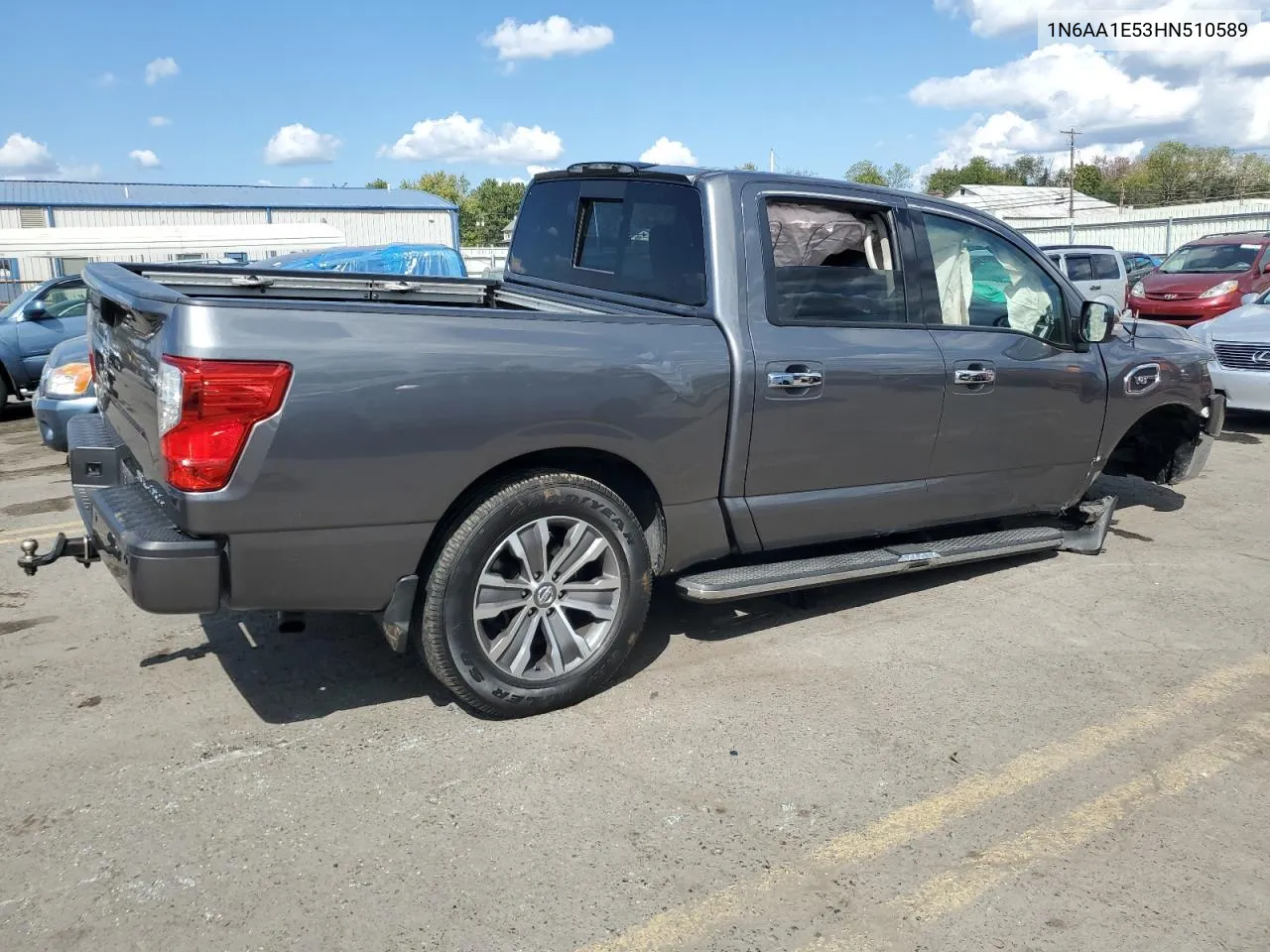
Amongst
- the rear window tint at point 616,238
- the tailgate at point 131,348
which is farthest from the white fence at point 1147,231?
the tailgate at point 131,348

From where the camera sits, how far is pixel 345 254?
12961 mm

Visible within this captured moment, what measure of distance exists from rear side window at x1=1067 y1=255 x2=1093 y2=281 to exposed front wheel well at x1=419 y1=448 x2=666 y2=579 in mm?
16051

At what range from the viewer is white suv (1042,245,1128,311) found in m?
18.0

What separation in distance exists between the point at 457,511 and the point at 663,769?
43.0 inches

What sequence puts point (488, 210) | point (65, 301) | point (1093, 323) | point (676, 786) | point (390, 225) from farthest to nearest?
1. point (488, 210)
2. point (390, 225)
3. point (65, 301)
4. point (1093, 323)
5. point (676, 786)

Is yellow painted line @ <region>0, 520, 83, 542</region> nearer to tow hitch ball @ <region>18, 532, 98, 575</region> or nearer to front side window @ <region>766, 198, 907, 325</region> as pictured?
tow hitch ball @ <region>18, 532, 98, 575</region>

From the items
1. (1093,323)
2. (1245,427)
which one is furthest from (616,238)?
(1245,427)

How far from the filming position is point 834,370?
427cm

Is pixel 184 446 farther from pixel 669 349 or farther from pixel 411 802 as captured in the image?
pixel 669 349

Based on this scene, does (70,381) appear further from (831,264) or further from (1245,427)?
(1245,427)

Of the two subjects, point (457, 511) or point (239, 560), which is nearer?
point (239, 560)

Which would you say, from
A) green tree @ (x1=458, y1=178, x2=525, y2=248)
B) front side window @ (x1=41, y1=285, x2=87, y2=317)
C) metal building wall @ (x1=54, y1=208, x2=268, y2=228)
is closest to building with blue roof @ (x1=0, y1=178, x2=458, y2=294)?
metal building wall @ (x1=54, y1=208, x2=268, y2=228)

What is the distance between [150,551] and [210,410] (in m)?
0.47

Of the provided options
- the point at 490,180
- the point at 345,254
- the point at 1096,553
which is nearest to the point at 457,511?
the point at 1096,553
